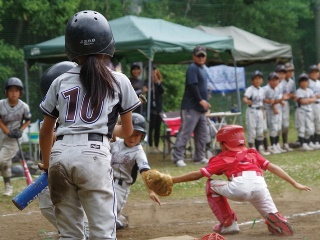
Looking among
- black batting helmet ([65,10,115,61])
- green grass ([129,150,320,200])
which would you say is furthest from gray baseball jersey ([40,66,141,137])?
green grass ([129,150,320,200])

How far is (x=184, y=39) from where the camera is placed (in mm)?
16484

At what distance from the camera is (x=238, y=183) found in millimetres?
7512

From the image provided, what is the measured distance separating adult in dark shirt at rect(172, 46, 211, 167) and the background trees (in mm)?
4730

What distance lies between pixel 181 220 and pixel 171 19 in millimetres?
16646

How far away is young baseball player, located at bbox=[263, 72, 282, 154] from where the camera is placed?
18.1m

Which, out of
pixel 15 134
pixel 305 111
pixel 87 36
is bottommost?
pixel 305 111

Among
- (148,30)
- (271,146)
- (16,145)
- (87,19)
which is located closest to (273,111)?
(271,146)

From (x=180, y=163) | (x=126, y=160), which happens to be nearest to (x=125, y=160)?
(x=126, y=160)

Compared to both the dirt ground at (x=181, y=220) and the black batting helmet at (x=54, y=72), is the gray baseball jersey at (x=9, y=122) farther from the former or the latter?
the black batting helmet at (x=54, y=72)

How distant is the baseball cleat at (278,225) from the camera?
738 centimetres

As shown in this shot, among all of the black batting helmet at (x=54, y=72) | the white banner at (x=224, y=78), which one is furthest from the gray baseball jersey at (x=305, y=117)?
the black batting helmet at (x=54, y=72)

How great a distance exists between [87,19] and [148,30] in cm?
1082

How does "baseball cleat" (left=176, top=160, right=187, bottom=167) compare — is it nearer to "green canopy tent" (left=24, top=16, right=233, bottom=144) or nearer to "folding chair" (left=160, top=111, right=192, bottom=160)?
"green canopy tent" (left=24, top=16, right=233, bottom=144)

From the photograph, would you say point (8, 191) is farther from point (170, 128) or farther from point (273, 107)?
point (273, 107)
